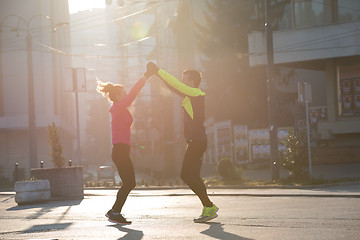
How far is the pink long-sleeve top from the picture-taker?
9531mm

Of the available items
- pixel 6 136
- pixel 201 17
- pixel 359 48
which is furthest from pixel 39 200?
pixel 6 136

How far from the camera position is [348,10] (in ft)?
125

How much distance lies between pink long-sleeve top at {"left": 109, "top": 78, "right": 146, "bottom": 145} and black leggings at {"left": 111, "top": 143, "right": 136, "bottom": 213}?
0.33ft

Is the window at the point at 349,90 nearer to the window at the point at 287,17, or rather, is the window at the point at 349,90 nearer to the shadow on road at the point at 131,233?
the window at the point at 287,17

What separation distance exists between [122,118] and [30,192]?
7010mm

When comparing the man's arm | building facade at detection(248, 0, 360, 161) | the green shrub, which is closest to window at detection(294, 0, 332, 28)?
building facade at detection(248, 0, 360, 161)

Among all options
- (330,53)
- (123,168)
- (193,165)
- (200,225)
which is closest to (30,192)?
(123,168)

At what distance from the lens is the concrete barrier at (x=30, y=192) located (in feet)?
52.1

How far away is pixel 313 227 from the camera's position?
820cm

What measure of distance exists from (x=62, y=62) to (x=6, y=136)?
14095mm

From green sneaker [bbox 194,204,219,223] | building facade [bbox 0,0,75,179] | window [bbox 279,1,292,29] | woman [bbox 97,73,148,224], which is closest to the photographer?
green sneaker [bbox 194,204,219,223]

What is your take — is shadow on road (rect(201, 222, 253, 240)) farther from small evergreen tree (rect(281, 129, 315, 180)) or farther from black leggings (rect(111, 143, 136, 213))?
small evergreen tree (rect(281, 129, 315, 180))

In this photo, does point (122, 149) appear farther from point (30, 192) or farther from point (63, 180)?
point (63, 180)

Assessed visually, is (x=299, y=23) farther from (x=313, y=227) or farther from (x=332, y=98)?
(x=313, y=227)
